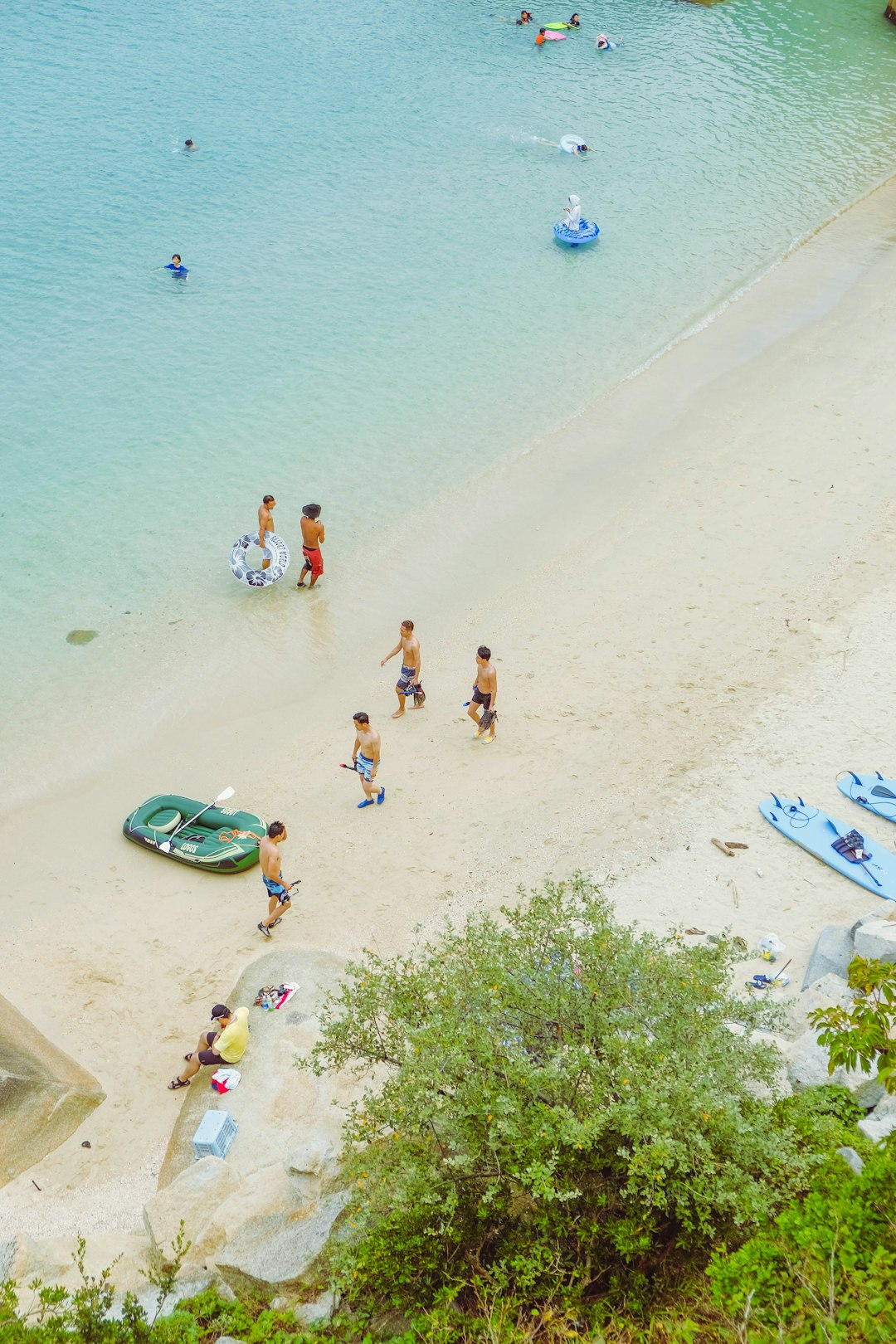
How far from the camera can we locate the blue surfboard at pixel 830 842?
10.6m

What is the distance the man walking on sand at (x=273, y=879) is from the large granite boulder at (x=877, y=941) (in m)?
5.41

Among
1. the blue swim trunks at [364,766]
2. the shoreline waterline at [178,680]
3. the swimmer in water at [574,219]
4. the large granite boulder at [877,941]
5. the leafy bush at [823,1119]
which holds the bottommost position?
the shoreline waterline at [178,680]

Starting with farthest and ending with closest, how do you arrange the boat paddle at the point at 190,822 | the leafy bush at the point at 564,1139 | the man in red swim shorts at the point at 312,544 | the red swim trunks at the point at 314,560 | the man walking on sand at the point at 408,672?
the red swim trunks at the point at 314,560, the man in red swim shorts at the point at 312,544, the man walking on sand at the point at 408,672, the boat paddle at the point at 190,822, the leafy bush at the point at 564,1139

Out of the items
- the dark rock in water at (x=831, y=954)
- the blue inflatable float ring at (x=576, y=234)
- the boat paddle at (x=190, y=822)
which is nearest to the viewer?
the dark rock in water at (x=831, y=954)

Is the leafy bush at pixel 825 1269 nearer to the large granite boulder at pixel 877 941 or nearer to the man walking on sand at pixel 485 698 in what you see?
the large granite boulder at pixel 877 941

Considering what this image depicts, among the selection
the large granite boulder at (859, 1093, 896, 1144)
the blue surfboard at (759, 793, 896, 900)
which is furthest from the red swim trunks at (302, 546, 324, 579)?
the large granite boulder at (859, 1093, 896, 1144)

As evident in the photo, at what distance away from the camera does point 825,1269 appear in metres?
5.69

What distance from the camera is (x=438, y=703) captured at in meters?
13.8

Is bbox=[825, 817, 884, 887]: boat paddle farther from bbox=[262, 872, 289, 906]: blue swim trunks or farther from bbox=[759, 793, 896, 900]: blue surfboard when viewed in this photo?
bbox=[262, 872, 289, 906]: blue swim trunks

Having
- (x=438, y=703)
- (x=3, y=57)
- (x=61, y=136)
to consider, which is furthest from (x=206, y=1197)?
(x=3, y=57)

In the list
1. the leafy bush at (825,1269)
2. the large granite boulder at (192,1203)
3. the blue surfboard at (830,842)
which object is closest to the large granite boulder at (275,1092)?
the large granite boulder at (192,1203)

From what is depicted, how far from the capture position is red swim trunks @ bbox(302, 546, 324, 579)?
620 inches

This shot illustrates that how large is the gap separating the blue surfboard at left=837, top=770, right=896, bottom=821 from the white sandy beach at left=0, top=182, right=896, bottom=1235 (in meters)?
0.23

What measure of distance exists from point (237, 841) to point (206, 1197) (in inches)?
176
